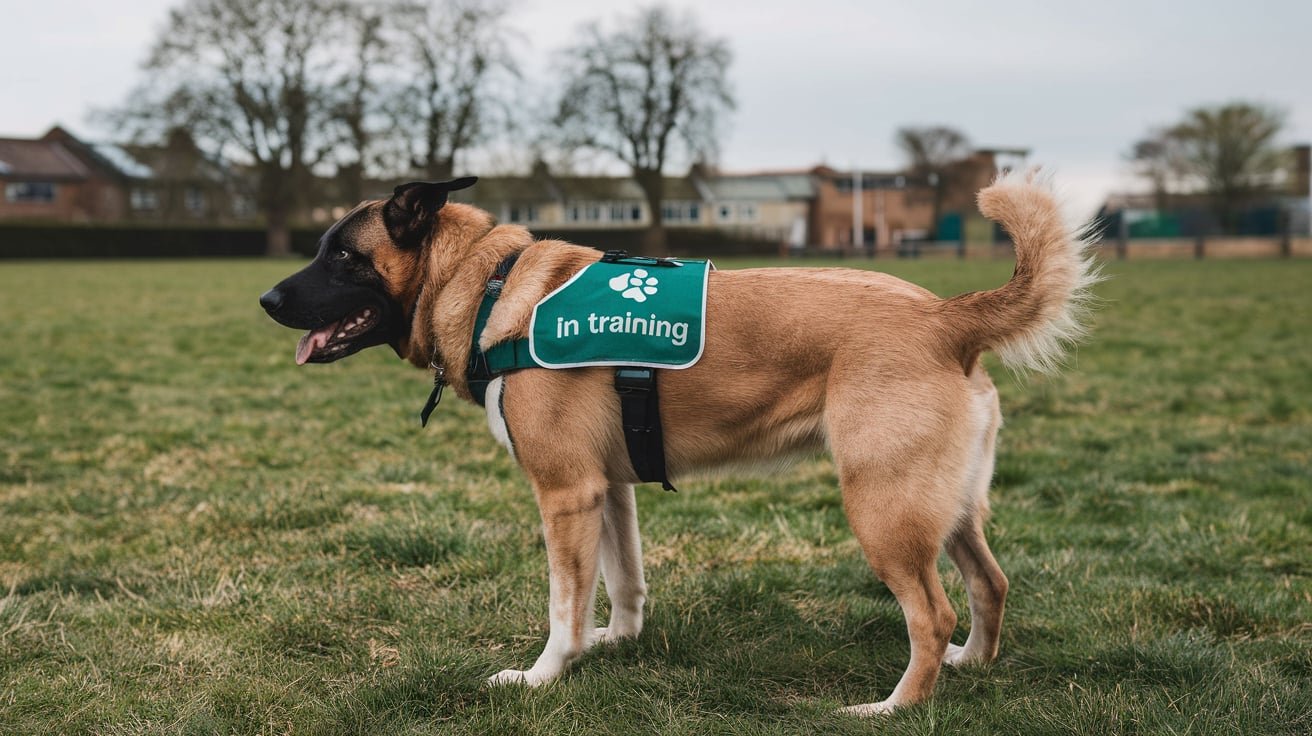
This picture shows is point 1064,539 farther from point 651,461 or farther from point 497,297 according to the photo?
point 497,297

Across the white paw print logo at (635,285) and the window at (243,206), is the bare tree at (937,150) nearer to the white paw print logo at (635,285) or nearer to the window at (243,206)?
the window at (243,206)

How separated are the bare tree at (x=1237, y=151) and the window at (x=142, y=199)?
70.8m

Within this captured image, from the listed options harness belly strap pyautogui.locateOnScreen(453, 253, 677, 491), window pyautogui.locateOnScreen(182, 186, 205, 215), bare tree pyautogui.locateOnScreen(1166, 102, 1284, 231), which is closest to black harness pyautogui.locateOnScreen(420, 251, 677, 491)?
harness belly strap pyautogui.locateOnScreen(453, 253, 677, 491)

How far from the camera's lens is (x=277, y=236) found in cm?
5525

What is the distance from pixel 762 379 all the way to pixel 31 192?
85202 mm

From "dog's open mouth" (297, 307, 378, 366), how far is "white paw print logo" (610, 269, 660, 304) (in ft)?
3.34

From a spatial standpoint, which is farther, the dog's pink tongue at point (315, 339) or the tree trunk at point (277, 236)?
the tree trunk at point (277, 236)

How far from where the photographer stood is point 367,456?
7414 mm

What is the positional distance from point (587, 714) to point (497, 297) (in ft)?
5.06

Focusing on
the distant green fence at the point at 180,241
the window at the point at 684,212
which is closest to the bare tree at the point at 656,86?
the distant green fence at the point at 180,241

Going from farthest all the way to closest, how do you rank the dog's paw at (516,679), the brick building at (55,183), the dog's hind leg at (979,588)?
the brick building at (55,183)
the dog's hind leg at (979,588)
the dog's paw at (516,679)

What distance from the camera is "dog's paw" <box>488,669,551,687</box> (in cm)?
360

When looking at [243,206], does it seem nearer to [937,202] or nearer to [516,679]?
[937,202]

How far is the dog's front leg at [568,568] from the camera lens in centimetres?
366
